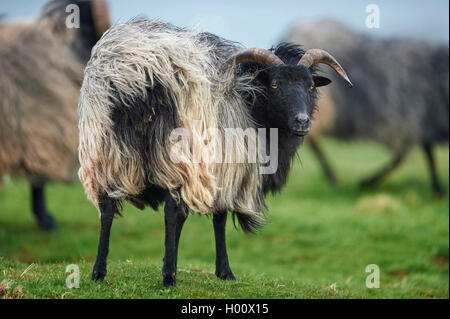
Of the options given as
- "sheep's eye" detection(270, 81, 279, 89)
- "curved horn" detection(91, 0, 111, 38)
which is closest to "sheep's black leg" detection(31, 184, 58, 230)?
"curved horn" detection(91, 0, 111, 38)

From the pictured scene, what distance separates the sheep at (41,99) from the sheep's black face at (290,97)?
6543 mm

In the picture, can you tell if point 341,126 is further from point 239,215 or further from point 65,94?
point 239,215

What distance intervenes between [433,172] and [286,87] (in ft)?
36.2

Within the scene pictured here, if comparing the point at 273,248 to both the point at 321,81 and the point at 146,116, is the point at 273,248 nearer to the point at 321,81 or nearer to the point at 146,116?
the point at 321,81

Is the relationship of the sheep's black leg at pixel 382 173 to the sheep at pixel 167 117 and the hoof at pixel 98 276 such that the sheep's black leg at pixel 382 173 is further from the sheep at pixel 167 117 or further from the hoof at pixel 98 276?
the hoof at pixel 98 276

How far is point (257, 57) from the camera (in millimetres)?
5836

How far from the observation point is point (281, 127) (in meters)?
5.93

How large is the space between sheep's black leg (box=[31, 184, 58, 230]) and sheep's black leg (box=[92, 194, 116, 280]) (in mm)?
7203

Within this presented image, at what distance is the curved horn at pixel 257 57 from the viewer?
579cm

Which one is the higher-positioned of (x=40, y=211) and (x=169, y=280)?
(x=169, y=280)

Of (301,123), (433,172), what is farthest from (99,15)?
(433,172)

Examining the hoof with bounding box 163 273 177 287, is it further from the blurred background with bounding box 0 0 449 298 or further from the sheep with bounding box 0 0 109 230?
the sheep with bounding box 0 0 109 230

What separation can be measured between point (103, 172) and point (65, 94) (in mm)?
6819
